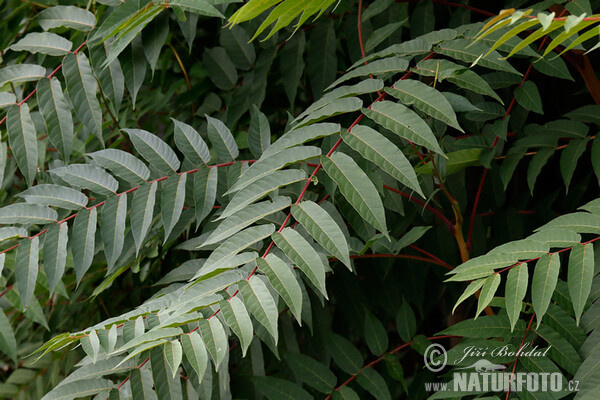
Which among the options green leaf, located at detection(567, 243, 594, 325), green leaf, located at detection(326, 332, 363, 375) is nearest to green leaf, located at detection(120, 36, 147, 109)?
green leaf, located at detection(326, 332, 363, 375)

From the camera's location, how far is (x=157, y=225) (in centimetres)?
124

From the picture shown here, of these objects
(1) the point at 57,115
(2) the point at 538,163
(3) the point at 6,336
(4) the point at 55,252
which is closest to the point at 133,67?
(1) the point at 57,115

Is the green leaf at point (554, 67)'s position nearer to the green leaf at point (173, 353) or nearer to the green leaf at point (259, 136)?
the green leaf at point (259, 136)

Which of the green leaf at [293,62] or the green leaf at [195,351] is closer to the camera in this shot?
the green leaf at [195,351]

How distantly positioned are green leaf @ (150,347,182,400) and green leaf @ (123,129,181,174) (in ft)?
1.14

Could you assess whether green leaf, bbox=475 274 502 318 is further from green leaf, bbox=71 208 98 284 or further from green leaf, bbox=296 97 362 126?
green leaf, bbox=71 208 98 284

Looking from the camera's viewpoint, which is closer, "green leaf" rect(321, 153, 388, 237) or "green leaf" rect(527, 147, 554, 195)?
"green leaf" rect(321, 153, 388, 237)

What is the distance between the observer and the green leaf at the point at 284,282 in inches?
30.5

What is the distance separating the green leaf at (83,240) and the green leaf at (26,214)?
6 cm

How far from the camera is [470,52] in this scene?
94 cm

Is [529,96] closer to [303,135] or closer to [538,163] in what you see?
[538,163]

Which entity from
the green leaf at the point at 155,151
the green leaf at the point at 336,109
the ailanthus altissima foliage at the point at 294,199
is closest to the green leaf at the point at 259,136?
the ailanthus altissima foliage at the point at 294,199

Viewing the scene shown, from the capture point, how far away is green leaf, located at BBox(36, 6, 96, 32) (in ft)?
4.01

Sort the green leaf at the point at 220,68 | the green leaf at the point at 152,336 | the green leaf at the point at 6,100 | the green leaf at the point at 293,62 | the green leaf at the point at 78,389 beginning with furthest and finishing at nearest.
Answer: the green leaf at the point at 220,68 < the green leaf at the point at 293,62 < the green leaf at the point at 6,100 < the green leaf at the point at 78,389 < the green leaf at the point at 152,336
